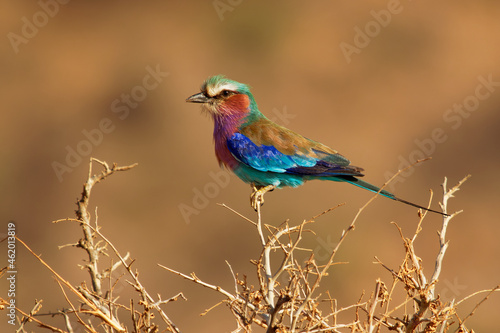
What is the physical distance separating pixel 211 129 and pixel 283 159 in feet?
27.7

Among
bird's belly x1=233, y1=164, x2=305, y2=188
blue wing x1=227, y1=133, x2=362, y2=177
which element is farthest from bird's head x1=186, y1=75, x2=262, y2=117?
bird's belly x1=233, y1=164, x2=305, y2=188

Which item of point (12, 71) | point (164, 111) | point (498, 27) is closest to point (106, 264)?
point (164, 111)

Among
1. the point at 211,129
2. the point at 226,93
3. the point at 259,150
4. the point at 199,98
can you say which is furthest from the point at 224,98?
the point at 211,129

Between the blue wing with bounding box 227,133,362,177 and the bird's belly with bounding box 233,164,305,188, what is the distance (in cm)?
5

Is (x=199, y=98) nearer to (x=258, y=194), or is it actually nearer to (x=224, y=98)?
(x=224, y=98)

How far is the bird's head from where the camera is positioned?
4.88 metres

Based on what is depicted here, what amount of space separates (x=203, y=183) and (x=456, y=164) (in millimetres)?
4615

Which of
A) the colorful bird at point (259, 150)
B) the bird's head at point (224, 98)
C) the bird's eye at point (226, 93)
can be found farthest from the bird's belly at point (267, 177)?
the bird's eye at point (226, 93)

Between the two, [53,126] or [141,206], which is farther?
[53,126]

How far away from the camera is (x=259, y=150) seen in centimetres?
466

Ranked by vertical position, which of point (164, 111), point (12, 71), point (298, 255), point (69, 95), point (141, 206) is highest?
point (12, 71)

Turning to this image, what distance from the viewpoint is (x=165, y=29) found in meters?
14.8

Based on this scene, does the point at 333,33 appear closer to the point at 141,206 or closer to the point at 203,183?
the point at 203,183

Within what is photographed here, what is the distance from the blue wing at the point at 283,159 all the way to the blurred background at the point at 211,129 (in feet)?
18.2
